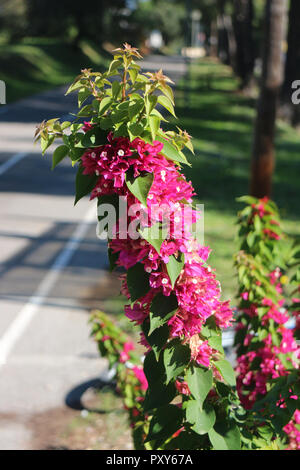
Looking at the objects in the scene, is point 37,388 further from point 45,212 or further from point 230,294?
point 45,212

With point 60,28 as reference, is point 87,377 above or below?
below

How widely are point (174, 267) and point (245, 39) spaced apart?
3355 centimetres

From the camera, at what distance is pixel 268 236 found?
378cm

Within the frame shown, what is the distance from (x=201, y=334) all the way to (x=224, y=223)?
9436 mm

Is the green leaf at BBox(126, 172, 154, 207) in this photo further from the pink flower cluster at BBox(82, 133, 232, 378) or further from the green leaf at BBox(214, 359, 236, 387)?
the green leaf at BBox(214, 359, 236, 387)

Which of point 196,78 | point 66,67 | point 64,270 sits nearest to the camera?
point 64,270

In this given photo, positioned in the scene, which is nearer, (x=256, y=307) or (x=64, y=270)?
(x=256, y=307)

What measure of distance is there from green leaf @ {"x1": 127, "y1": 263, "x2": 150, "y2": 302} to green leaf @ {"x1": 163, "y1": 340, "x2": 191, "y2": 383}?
0.80ft

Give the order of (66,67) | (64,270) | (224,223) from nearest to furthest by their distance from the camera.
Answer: (64,270) → (224,223) → (66,67)

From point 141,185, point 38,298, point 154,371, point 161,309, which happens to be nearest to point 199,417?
point 154,371

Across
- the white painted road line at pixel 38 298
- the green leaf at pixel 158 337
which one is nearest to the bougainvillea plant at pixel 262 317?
the green leaf at pixel 158 337

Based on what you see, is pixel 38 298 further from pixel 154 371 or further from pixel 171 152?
pixel 171 152

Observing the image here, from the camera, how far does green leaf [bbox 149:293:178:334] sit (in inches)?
94.7

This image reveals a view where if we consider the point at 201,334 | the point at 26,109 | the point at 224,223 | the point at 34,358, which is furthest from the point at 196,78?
the point at 201,334
